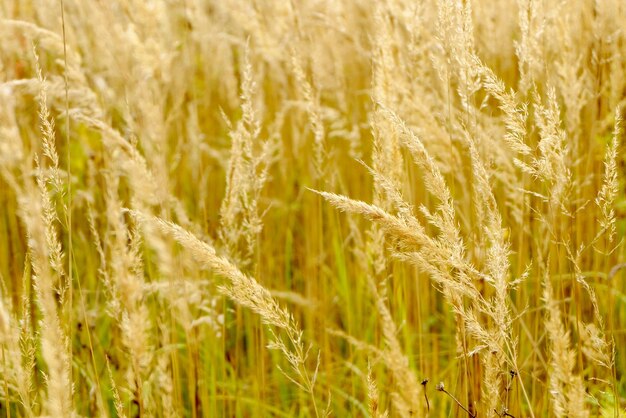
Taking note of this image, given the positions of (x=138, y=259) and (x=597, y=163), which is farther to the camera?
(x=597, y=163)

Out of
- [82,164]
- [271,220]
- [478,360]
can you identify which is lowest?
[478,360]

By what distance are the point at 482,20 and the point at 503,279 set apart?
1.43 meters

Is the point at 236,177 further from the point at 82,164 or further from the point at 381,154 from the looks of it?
the point at 82,164

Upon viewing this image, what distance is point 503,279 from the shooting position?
1172mm

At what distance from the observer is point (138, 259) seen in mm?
1409

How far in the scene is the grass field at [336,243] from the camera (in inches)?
49.1

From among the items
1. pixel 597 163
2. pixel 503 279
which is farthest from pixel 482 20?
pixel 503 279

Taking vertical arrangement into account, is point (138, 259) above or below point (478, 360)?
above

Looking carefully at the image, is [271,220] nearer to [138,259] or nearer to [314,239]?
[314,239]

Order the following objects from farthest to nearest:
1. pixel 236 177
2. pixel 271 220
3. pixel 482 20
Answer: pixel 271 220, pixel 482 20, pixel 236 177

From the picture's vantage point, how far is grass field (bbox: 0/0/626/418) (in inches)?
49.1

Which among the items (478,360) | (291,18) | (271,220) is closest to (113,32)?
(291,18)

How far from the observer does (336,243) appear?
2.54 m

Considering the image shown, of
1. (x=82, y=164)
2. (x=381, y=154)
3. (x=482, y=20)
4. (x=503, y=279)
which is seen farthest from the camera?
(x=82, y=164)
